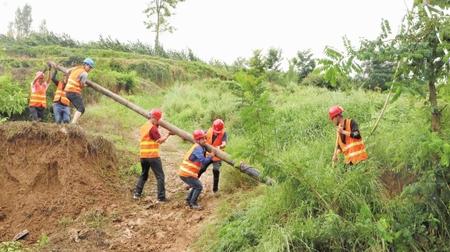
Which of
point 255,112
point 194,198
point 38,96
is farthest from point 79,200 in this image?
point 255,112

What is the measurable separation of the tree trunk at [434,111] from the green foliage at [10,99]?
10872 millimetres

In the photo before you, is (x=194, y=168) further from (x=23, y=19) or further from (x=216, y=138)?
(x=23, y=19)

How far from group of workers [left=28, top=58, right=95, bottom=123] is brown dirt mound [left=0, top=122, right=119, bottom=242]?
123 cm

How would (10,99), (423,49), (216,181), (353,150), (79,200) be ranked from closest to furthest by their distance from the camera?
(423,49) → (353,150) → (79,200) → (216,181) → (10,99)

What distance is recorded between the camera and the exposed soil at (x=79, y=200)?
797 centimetres

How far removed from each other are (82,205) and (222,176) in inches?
96.6

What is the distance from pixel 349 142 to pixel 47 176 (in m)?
5.33

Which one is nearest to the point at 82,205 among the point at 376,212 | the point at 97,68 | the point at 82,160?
the point at 82,160

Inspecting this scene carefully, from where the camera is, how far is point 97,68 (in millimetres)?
20234

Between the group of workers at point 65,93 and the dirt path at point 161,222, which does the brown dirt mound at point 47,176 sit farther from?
the group of workers at point 65,93

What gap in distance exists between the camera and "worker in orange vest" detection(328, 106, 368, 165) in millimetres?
7461

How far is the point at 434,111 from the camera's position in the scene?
6.06 m

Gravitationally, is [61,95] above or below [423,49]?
below

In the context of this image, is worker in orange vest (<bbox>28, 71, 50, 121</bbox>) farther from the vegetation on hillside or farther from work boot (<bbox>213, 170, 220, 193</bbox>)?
the vegetation on hillside
